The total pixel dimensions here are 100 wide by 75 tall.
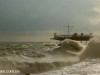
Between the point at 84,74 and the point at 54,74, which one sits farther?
the point at 54,74

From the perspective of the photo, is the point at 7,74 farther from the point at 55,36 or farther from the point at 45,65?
the point at 55,36

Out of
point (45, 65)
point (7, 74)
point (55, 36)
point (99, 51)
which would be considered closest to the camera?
point (7, 74)

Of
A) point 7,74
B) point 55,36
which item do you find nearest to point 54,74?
point 7,74

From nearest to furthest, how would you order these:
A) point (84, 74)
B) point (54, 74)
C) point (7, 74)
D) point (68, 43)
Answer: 1. point (84, 74)
2. point (54, 74)
3. point (7, 74)
4. point (68, 43)

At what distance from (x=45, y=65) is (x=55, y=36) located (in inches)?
1476

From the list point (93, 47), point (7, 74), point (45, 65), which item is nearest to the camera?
point (7, 74)

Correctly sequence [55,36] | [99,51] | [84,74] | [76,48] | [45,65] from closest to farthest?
1. [84,74]
2. [45,65]
3. [99,51]
4. [76,48]
5. [55,36]

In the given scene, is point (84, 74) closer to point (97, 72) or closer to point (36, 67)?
point (97, 72)

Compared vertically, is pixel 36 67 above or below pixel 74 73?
below

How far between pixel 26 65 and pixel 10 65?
1.11m

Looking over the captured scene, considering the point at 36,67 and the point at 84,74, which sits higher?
the point at 84,74

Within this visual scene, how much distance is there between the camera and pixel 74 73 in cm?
790

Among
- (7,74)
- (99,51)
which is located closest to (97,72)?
(7,74)

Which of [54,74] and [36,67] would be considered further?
[36,67]
